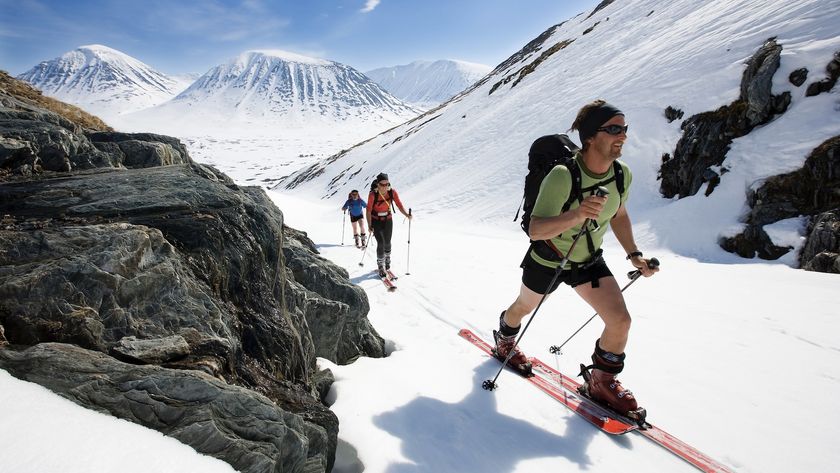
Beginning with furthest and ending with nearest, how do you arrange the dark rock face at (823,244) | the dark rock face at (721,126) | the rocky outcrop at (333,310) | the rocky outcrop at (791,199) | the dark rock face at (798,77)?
1. the dark rock face at (721,126)
2. the dark rock face at (798,77)
3. the rocky outcrop at (791,199)
4. the dark rock face at (823,244)
5. the rocky outcrop at (333,310)

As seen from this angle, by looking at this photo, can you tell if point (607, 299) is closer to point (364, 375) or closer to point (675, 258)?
point (364, 375)

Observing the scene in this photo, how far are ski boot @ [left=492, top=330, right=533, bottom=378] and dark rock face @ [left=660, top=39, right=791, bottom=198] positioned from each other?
15.1 m

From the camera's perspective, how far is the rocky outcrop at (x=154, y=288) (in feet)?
7.70

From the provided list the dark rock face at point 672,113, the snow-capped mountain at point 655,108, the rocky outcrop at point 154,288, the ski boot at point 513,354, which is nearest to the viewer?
the rocky outcrop at point 154,288

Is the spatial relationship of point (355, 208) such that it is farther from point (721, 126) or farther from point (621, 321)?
point (721, 126)

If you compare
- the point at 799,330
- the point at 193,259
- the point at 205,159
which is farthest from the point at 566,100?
the point at 205,159

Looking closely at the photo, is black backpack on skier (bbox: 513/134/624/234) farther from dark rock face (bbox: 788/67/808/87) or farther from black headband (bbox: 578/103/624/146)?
dark rock face (bbox: 788/67/808/87)

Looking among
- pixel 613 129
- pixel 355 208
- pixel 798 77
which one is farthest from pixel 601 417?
pixel 798 77

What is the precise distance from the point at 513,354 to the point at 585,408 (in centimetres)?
103

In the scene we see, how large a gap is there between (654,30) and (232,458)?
137 feet

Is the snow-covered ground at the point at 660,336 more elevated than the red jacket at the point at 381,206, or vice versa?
the red jacket at the point at 381,206

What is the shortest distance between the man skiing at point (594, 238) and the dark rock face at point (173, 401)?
2.63m

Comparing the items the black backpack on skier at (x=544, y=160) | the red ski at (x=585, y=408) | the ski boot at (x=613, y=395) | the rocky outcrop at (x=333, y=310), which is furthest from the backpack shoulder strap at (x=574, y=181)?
the rocky outcrop at (x=333, y=310)

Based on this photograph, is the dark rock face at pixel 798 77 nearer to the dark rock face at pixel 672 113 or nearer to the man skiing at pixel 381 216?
the dark rock face at pixel 672 113
